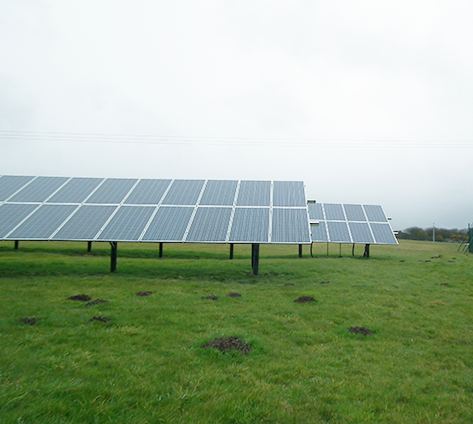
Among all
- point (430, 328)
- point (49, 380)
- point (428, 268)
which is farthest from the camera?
point (428, 268)

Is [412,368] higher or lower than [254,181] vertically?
lower

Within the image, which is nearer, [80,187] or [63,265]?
[63,265]

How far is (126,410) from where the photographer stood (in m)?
5.13

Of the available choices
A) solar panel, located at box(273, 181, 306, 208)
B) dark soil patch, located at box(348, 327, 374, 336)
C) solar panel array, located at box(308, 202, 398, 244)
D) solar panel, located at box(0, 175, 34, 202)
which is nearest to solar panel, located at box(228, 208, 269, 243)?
solar panel, located at box(273, 181, 306, 208)

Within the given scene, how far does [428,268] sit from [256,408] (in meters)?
22.8

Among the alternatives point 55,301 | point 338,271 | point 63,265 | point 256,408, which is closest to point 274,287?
point 338,271

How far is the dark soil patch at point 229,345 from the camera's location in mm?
7734

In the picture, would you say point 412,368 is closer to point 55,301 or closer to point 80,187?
point 55,301

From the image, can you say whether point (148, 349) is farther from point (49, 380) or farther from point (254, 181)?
point (254, 181)

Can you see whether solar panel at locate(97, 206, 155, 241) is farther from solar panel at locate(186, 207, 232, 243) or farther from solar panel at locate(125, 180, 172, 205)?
solar panel at locate(186, 207, 232, 243)

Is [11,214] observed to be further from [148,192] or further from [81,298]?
[81,298]

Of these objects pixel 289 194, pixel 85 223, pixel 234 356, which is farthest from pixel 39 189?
pixel 234 356

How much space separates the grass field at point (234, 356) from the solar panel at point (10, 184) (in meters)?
7.82

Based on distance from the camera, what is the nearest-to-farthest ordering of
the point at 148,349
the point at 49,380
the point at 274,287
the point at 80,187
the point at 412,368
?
the point at 49,380 → the point at 412,368 → the point at 148,349 → the point at 274,287 → the point at 80,187
